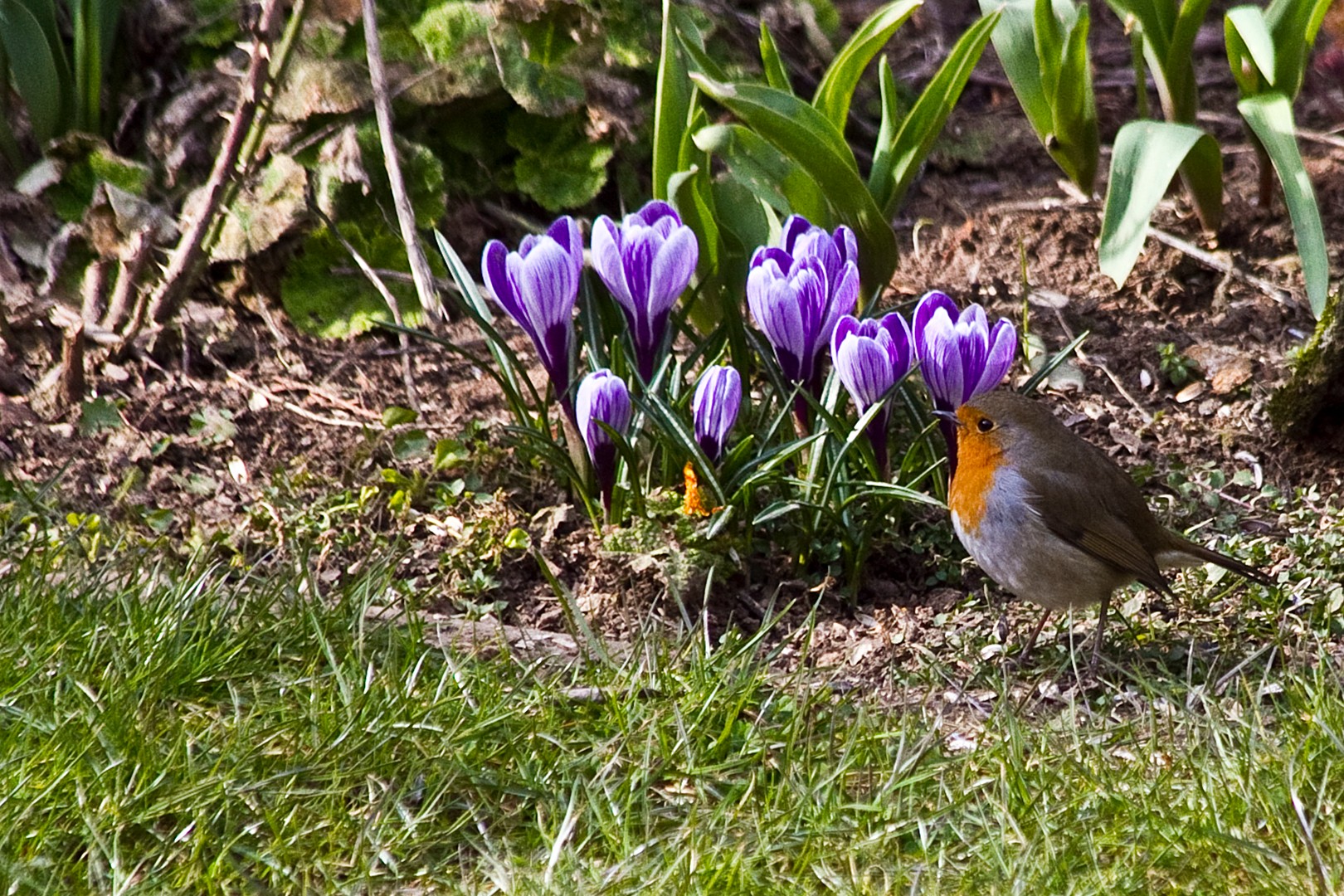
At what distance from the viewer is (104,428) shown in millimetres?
4332

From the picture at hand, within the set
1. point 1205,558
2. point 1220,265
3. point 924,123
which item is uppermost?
point 924,123

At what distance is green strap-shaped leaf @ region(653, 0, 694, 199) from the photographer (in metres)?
4.13

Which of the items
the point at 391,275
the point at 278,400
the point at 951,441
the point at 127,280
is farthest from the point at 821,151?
the point at 127,280

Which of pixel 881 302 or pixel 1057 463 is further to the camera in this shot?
pixel 881 302

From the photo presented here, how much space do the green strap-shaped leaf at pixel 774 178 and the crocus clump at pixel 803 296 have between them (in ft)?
1.55

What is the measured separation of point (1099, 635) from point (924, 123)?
5.04 ft

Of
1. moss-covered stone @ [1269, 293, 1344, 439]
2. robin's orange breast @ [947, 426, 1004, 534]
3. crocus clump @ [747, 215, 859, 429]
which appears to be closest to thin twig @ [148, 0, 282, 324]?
crocus clump @ [747, 215, 859, 429]

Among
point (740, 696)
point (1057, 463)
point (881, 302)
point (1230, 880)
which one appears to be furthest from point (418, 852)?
point (881, 302)

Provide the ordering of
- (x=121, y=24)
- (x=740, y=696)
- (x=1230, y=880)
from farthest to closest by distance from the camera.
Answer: (x=121, y=24) → (x=740, y=696) → (x=1230, y=880)

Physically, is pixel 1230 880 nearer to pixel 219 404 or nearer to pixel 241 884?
pixel 241 884

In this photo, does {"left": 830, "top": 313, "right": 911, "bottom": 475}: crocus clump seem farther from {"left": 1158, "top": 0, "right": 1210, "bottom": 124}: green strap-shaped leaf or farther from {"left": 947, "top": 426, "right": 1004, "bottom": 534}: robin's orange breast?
{"left": 1158, "top": 0, "right": 1210, "bottom": 124}: green strap-shaped leaf

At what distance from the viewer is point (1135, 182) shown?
4219mm

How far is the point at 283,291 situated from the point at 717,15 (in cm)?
182

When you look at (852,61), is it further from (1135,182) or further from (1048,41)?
(1135,182)
